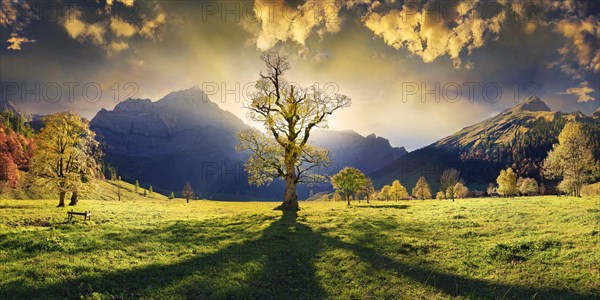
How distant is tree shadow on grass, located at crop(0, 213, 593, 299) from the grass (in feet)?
0.17

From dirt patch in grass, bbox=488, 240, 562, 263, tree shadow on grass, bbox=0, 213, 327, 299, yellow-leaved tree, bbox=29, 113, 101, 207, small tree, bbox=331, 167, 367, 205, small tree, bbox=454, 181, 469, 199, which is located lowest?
small tree, bbox=454, 181, 469, 199

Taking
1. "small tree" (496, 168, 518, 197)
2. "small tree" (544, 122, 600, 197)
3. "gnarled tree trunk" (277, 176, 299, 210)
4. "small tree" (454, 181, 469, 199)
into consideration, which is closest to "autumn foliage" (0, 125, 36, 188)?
"gnarled tree trunk" (277, 176, 299, 210)

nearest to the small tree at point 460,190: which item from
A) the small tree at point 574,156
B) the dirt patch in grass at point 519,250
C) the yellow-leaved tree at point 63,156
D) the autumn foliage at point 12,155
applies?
the small tree at point 574,156

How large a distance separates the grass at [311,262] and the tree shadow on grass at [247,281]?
5 cm

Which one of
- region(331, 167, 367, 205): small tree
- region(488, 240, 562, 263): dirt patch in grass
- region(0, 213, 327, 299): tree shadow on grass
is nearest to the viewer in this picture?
region(0, 213, 327, 299): tree shadow on grass

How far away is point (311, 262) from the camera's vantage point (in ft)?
55.0

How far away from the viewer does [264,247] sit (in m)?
20.0

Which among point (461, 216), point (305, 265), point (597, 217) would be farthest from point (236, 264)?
point (597, 217)

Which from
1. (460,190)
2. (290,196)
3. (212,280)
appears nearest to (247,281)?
(212,280)

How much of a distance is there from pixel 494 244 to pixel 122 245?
23694 millimetres

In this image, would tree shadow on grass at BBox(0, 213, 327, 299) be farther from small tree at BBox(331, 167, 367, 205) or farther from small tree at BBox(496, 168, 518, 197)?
small tree at BBox(496, 168, 518, 197)

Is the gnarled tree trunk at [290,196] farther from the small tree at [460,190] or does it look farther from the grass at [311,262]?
the small tree at [460,190]

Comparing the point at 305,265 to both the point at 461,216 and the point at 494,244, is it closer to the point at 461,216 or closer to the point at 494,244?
the point at 494,244

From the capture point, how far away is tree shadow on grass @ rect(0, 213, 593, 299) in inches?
474
